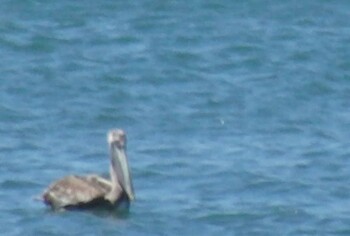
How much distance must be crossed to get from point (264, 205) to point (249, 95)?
4.70m

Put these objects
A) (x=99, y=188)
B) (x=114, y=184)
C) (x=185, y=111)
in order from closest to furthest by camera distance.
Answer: (x=99, y=188) < (x=114, y=184) < (x=185, y=111)

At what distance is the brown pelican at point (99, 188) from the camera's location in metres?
17.3

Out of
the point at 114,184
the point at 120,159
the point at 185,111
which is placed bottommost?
the point at 185,111

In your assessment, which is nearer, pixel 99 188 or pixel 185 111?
pixel 99 188

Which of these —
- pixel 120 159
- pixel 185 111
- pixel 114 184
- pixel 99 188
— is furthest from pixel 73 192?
pixel 185 111

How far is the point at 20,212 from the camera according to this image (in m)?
17.2

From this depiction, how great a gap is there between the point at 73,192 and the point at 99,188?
14.0 inches

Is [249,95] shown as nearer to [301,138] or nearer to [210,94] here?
[210,94]

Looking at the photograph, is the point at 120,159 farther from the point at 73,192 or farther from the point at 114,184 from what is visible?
the point at 73,192

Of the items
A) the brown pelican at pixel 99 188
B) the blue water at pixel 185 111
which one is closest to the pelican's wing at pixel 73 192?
the brown pelican at pixel 99 188

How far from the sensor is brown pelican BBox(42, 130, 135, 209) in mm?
17344

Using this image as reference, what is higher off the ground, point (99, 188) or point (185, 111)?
point (99, 188)

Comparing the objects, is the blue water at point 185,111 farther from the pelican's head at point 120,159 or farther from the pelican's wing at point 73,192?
the pelican's head at point 120,159

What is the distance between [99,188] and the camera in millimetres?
17641
